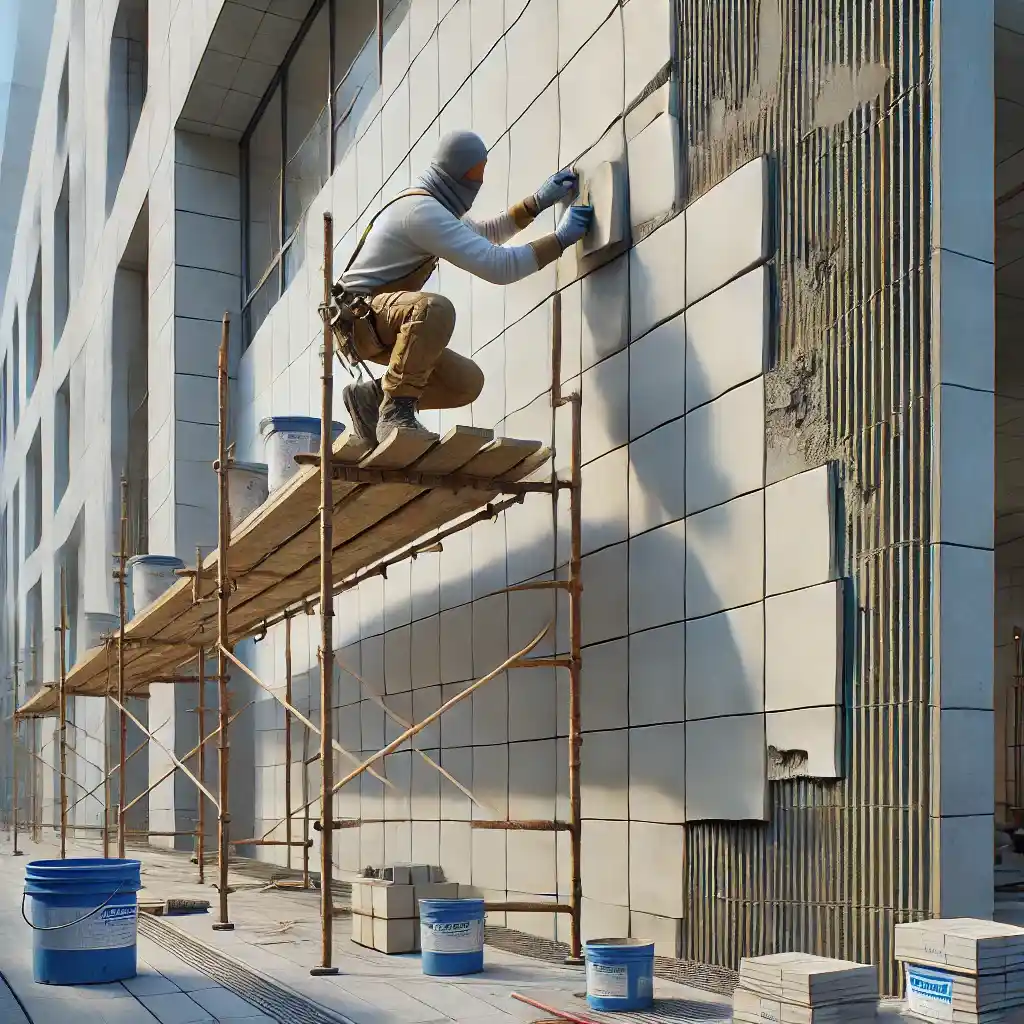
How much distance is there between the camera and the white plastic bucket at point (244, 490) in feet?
31.1

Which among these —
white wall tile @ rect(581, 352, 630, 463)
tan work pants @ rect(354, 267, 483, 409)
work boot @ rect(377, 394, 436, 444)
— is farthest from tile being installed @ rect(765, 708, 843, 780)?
tan work pants @ rect(354, 267, 483, 409)

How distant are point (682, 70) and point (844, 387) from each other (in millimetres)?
2376

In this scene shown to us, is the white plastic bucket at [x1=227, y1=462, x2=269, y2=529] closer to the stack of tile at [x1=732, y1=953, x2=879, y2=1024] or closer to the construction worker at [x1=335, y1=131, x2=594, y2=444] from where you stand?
the construction worker at [x1=335, y1=131, x2=594, y2=444]

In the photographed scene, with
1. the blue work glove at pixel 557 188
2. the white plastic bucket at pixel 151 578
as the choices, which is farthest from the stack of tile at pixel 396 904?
the white plastic bucket at pixel 151 578

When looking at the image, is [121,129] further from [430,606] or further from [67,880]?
[67,880]

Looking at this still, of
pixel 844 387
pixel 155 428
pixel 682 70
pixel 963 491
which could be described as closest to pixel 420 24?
pixel 682 70

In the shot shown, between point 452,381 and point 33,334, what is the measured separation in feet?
87.1

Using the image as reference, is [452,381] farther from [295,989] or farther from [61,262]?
[61,262]

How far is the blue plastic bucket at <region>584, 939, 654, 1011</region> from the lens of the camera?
5.60 m

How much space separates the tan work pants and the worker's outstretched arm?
66 centimetres

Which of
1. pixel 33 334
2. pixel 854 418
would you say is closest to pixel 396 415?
pixel 854 418

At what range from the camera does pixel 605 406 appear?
761cm

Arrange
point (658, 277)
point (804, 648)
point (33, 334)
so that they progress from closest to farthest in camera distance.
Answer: point (804, 648) < point (658, 277) < point (33, 334)

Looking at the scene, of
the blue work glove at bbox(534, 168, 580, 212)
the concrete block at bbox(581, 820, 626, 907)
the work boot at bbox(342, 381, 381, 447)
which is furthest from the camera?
the blue work glove at bbox(534, 168, 580, 212)
